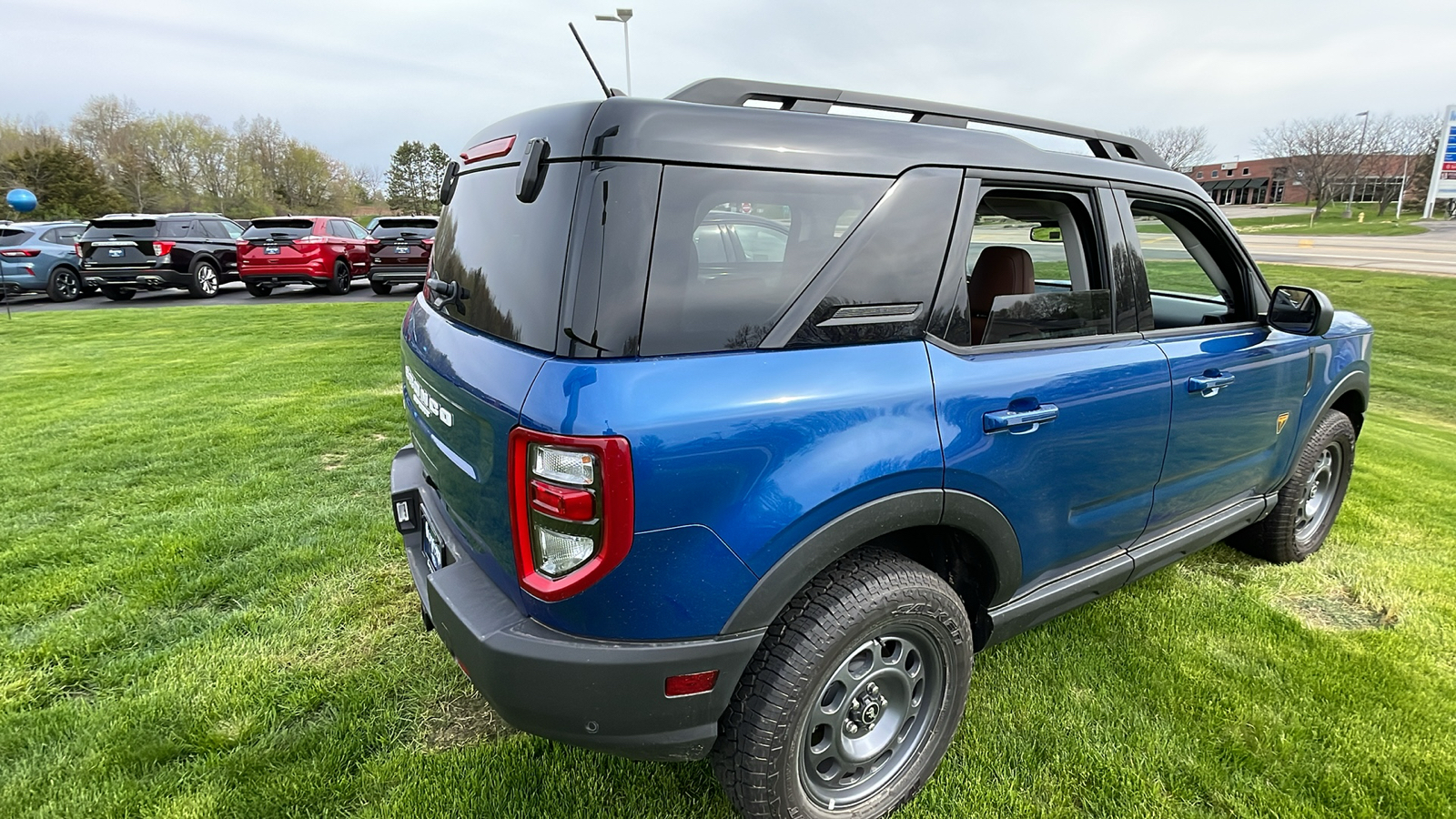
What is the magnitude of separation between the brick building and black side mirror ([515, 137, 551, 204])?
56759mm

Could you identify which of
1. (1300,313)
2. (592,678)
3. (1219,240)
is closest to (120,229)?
(592,678)

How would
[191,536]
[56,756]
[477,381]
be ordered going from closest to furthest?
1. [477,381]
2. [56,756]
3. [191,536]

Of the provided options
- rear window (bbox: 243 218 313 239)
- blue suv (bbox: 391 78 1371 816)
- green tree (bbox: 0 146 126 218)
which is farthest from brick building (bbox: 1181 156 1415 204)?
green tree (bbox: 0 146 126 218)

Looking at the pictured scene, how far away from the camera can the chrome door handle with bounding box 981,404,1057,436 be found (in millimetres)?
2008

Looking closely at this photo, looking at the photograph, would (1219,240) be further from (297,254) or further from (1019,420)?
(297,254)

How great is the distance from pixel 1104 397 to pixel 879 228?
987 millimetres

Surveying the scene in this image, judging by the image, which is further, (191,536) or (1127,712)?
(191,536)

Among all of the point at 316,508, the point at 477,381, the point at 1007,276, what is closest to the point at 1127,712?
the point at 1007,276

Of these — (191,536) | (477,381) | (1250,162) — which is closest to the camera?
(477,381)

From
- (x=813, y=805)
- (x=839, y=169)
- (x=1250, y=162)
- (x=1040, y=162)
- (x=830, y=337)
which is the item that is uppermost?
(x=1250, y=162)

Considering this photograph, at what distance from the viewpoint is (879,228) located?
1.92 metres

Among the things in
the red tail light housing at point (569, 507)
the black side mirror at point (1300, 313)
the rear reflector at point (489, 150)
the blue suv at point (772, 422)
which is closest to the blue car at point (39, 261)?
the rear reflector at point (489, 150)

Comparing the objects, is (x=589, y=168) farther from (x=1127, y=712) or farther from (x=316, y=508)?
(x=316, y=508)

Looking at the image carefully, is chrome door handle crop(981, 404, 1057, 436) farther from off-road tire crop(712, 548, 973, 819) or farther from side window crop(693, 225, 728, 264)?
side window crop(693, 225, 728, 264)
